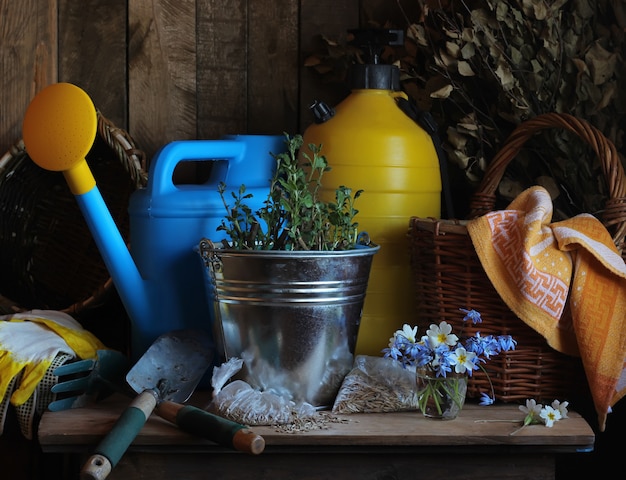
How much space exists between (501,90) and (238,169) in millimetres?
460

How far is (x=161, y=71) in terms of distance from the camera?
159 cm

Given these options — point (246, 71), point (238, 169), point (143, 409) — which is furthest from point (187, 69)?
point (143, 409)

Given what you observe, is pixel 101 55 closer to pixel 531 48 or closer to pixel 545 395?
pixel 531 48

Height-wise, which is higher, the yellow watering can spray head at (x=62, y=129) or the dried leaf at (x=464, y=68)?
the dried leaf at (x=464, y=68)

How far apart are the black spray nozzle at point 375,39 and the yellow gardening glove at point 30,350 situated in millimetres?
646

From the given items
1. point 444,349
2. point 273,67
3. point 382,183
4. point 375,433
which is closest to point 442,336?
point 444,349

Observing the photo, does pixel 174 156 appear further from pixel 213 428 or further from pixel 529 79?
pixel 529 79

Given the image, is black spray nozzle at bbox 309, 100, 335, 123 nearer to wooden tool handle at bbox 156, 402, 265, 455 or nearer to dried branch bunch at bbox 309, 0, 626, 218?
dried branch bunch at bbox 309, 0, 626, 218

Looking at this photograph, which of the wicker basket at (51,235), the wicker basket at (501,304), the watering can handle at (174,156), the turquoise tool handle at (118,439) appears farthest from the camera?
the wicker basket at (51,235)

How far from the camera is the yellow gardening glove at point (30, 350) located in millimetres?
1167

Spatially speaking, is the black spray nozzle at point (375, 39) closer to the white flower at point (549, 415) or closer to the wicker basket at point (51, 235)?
the wicker basket at point (51, 235)

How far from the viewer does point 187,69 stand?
1597 millimetres

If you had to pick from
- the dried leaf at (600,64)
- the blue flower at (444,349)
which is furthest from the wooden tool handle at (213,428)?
the dried leaf at (600,64)

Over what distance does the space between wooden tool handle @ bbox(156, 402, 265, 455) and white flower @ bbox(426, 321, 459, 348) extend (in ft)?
0.85
